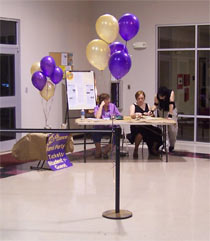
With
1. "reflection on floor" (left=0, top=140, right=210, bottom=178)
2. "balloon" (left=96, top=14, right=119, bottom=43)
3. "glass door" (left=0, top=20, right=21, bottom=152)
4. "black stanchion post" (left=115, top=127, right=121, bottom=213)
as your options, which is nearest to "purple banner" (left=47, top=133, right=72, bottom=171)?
"reflection on floor" (left=0, top=140, right=210, bottom=178)

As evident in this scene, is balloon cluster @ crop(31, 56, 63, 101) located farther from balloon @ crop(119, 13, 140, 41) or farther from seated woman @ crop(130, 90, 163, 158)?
seated woman @ crop(130, 90, 163, 158)

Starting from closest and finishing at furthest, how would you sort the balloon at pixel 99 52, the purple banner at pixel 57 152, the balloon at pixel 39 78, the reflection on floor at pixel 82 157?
the balloon at pixel 99 52 → the purple banner at pixel 57 152 → the reflection on floor at pixel 82 157 → the balloon at pixel 39 78

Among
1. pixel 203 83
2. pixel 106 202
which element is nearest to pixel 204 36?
pixel 203 83

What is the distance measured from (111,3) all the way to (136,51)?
133 cm

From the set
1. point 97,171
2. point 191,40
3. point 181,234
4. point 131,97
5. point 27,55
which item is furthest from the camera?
point 131,97

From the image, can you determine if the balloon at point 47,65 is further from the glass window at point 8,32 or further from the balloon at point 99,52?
the glass window at point 8,32

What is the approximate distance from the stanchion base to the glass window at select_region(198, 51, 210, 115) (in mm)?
5652

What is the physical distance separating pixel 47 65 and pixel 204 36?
404cm

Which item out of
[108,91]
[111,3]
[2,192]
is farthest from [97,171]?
[111,3]

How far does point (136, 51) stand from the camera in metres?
10.2

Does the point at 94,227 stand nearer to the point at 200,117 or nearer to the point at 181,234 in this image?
the point at 181,234

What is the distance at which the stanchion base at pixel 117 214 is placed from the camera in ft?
15.0

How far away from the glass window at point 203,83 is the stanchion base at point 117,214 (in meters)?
5.65

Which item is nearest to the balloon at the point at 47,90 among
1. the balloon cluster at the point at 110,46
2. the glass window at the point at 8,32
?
the balloon cluster at the point at 110,46
